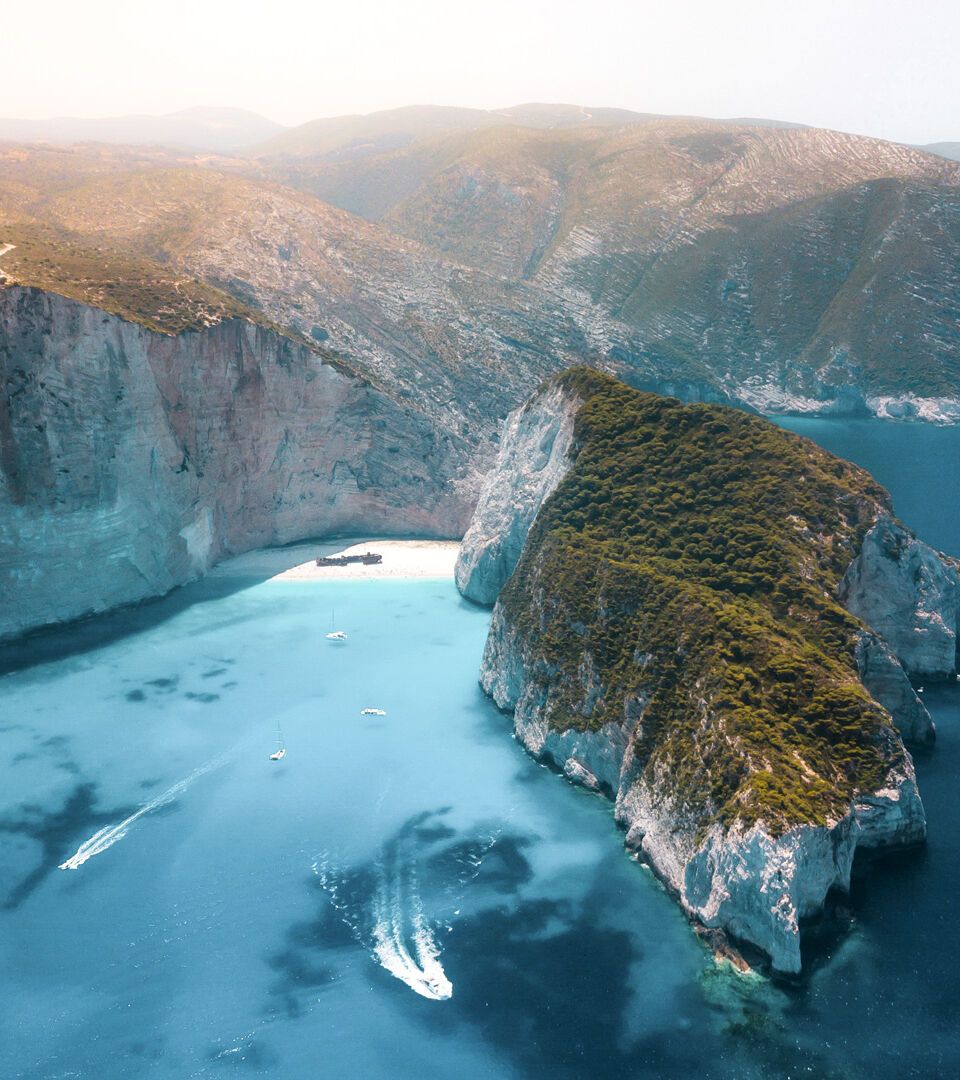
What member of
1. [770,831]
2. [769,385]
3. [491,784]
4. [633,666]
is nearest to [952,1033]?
[770,831]

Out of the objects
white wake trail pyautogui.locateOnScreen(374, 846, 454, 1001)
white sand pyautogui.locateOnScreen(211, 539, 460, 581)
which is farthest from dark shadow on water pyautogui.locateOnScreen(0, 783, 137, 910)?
white sand pyautogui.locateOnScreen(211, 539, 460, 581)

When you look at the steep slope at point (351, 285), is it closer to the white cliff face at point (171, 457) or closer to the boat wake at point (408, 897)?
the white cliff face at point (171, 457)

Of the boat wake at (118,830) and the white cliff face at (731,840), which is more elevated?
the white cliff face at (731,840)

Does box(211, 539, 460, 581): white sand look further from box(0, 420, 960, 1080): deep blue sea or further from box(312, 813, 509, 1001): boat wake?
box(312, 813, 509, 1001): boat wake

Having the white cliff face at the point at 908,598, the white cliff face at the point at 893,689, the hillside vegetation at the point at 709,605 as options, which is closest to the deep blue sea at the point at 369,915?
the white cliff face at the point at 893,689

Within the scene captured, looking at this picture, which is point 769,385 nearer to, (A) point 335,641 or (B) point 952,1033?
(A) point 335,641

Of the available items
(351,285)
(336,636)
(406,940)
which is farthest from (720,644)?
(351,285)
